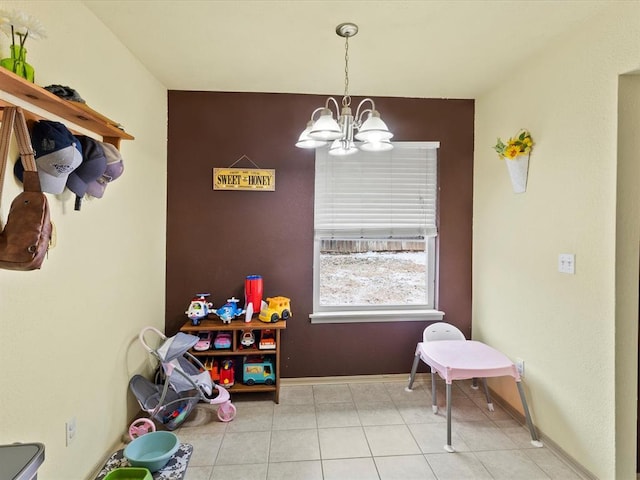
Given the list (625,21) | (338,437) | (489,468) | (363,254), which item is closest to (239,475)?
(338,437)

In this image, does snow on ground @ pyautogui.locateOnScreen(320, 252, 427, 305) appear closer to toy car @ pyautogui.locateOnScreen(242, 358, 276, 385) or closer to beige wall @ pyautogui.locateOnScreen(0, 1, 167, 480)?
toy car @ pyautogui.locateOnScreen(242, 358, 276, 385)

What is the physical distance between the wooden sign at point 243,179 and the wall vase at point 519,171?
1.82 m

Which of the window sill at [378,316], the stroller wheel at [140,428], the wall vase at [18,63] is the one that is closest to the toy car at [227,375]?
the stroller wheel at [140,428]

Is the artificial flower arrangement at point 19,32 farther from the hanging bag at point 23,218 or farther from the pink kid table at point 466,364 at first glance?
the pink kid table at point 466,364

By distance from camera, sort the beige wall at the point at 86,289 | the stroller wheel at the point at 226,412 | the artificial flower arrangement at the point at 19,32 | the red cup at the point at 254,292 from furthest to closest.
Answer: the red cup at the point at 254,292
the stroller wheel at the point at 226,412
the beige wall at the point at 86,289
the artificial flower arrangement at the point at 19,32

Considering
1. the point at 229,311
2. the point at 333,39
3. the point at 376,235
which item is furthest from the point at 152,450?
the point at 333,39

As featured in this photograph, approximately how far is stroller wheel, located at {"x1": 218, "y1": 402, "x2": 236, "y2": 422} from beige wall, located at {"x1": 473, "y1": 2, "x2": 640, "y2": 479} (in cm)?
207

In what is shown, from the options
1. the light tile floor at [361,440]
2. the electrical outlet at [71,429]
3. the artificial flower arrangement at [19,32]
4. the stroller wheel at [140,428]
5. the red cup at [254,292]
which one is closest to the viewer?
the artificial flower arrangement at [19,32]

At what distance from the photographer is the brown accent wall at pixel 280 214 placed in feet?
9.29

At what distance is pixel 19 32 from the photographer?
1154mm

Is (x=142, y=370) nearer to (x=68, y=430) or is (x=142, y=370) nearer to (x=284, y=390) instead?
(x=68, y=430)

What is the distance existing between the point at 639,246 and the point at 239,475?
8.00ft

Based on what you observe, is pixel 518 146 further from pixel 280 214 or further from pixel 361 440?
pixel 361 440

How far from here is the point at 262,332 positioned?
8.97 ft
